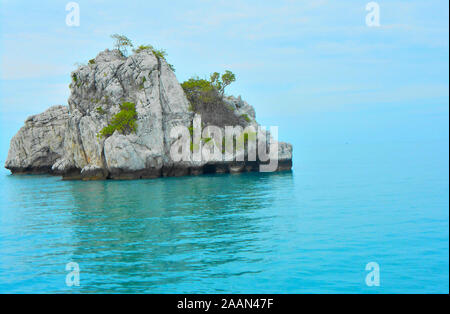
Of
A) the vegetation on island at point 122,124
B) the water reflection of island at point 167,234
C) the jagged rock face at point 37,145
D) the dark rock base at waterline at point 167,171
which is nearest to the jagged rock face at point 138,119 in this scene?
the dark rock base at waterline at point 167,171

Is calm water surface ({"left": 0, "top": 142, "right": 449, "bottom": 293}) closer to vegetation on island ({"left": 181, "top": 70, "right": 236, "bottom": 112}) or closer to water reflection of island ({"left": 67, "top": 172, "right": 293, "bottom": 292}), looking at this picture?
water reflection of island ({"left": 67, "top": 172, "right": 293, "bottom": 292})

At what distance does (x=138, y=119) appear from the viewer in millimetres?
47219

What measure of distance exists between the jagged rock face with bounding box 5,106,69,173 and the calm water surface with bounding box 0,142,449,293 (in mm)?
32609

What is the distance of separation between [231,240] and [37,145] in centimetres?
5588

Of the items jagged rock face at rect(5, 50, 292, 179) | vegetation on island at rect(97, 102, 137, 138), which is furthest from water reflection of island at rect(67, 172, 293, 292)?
vegetation on island at rect(97, 102, 137, 138)

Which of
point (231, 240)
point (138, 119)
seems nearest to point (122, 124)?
point (138, 119)

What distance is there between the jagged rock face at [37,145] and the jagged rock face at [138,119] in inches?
437

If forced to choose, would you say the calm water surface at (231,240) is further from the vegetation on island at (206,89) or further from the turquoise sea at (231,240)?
the vegetation on island at (206,89)

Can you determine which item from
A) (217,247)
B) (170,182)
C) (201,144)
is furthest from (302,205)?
(201,144)

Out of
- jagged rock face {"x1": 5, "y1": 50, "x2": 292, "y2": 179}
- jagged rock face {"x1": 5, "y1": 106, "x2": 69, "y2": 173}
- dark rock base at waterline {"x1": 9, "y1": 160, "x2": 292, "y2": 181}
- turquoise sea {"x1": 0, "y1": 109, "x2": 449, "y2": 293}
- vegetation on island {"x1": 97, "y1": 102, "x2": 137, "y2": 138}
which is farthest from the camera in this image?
jagged rock face {"x1": 5, "y1": 106, "x2": 69, "y2": 173}

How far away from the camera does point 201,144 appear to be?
1853 inches

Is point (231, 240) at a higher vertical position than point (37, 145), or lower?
lower

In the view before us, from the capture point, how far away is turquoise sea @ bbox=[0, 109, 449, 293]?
12875mm

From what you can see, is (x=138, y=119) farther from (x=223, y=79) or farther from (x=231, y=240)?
(x=231, y=240)
